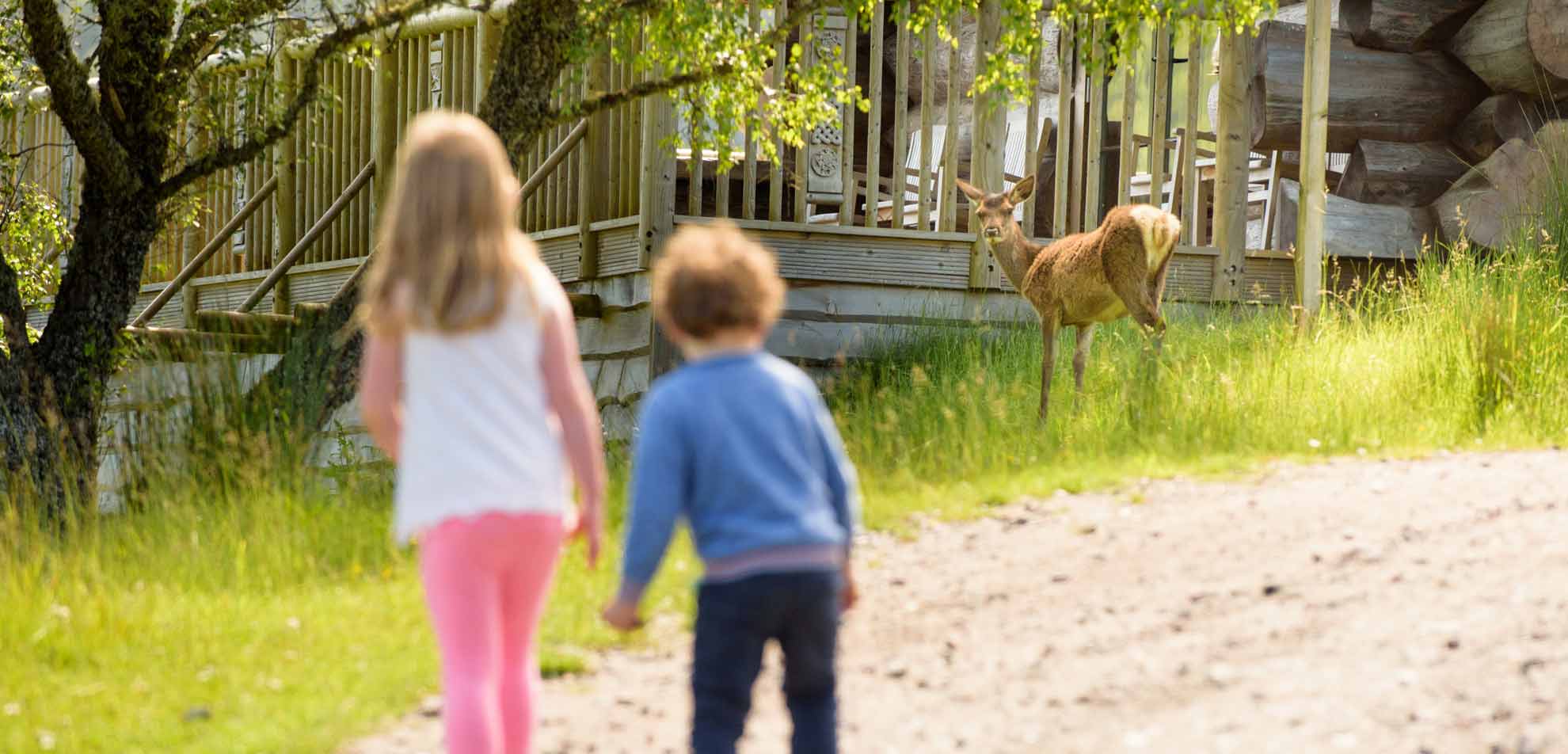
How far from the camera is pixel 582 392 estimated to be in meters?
3.37

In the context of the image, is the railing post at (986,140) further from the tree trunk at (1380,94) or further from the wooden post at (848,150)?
the tree trunk at (1380,94)

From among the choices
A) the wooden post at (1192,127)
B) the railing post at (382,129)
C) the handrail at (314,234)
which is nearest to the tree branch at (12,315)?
the railing post at (382,129)

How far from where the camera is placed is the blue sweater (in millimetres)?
3182

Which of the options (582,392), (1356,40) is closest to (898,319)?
(1356,40)

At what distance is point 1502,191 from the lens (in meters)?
11.1

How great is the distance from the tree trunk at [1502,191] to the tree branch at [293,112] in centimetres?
645

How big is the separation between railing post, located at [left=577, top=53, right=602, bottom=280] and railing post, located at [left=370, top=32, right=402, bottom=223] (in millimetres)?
A: 1704

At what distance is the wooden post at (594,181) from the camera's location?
34.3 feet

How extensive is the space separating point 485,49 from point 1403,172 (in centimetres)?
631

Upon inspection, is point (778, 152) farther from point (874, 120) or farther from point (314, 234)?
point (314, 234)

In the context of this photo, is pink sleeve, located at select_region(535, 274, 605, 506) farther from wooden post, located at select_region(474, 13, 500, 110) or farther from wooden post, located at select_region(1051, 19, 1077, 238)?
wooden post, located at select_region(474, 13, 500, 110)

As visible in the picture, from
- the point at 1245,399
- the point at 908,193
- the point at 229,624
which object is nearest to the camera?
the point at 229,624

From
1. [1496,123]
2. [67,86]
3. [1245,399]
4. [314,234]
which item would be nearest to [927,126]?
[1245,399]

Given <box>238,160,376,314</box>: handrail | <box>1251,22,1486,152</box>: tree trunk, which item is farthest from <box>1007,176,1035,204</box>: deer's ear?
<box>238,160,376,314</box>: handrail
